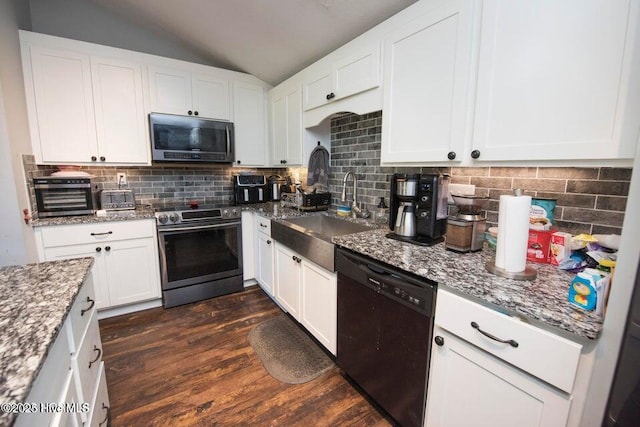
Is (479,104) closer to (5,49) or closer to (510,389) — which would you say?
(510,389)

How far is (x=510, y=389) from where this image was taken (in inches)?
36.1

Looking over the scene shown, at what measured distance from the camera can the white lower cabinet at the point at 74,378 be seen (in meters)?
0.67

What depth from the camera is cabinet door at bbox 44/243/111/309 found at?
223 cm

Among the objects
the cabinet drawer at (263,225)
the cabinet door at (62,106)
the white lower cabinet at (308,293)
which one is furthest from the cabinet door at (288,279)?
the cabinet door at (62,106)

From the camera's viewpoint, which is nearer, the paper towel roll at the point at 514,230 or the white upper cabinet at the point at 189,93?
the paper towel roll at the point at 514,230

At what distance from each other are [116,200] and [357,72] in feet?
8.01

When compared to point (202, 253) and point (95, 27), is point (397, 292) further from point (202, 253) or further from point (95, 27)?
point (95, 27)

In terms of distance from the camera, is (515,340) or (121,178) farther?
(121,178)

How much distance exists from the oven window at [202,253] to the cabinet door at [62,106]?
111cm

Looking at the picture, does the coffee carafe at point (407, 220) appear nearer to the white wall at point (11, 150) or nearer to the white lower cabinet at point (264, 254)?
the white lower cabinet at point (264, 254)

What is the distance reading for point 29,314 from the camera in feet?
2.67

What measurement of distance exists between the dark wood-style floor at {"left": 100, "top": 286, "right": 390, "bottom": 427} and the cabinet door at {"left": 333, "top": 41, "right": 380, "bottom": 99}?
76.1 inches

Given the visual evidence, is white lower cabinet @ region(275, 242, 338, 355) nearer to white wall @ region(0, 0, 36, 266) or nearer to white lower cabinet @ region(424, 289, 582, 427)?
white lower cabinet @ region(424, 289, 582, 427)

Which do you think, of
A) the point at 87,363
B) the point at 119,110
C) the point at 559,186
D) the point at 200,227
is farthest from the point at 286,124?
the point at 87,363
